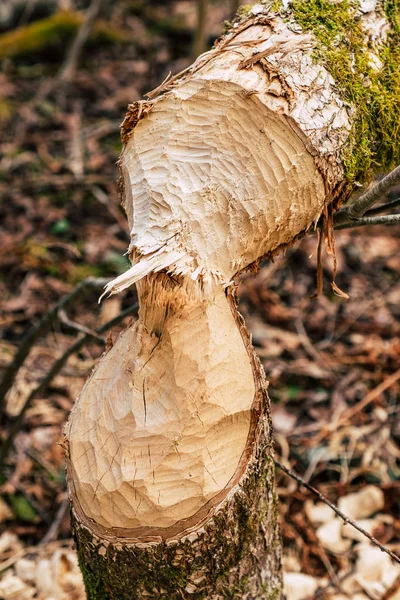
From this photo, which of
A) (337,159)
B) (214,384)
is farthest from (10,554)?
(337,159)

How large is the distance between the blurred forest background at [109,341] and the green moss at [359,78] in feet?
2.36

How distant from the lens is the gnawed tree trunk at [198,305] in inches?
44.7

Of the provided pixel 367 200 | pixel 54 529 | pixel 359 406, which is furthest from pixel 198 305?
pixel 359 406

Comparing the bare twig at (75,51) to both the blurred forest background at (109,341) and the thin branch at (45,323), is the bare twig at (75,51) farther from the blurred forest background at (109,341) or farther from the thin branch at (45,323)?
the thin branch at (45,323)

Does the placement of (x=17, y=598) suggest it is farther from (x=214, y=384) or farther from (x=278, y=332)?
(x=278, y=332)

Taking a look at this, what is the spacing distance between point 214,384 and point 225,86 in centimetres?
58

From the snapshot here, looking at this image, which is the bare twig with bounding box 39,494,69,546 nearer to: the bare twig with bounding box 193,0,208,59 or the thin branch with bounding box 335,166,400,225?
the thin branch with bounding box 335,166,400,225

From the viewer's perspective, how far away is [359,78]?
128 centimetres

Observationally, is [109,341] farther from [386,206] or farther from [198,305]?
[386,206]

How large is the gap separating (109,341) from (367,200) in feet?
2.13

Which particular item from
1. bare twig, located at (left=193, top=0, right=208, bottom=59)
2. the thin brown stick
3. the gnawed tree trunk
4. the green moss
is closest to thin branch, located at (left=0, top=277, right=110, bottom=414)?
the gnawed tree trunk

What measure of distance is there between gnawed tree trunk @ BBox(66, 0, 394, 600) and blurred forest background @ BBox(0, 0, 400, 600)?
0.81 ft

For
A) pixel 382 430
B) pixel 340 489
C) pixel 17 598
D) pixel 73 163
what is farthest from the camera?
pixel 73 163

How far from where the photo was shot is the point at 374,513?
2252 mm
